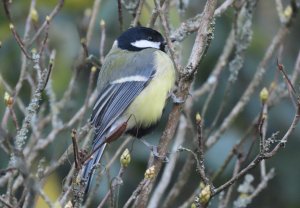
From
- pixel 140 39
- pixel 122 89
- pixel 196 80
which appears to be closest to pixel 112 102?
pixel 122 89

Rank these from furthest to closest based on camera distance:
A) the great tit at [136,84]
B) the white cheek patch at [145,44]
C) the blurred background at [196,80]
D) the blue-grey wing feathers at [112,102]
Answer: the blurred background at [196,80], the white cheek patch at [145,44], the great tit at [136,84], the blue-grey wing feathers at [112,102]

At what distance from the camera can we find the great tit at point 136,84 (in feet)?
9.37

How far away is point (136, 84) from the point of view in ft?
9.68

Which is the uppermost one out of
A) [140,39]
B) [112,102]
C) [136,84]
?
[140,39]

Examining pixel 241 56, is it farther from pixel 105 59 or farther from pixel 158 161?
pixel 158 161

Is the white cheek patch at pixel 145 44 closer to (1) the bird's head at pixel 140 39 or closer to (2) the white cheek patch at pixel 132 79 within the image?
(1) the bird's head at pixel 140 39

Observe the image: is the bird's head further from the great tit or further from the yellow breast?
the yellow breast

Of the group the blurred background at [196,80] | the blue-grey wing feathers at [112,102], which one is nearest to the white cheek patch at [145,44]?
the blue-grey wing feathers at [112,102]

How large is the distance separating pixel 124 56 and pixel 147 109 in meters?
0.31

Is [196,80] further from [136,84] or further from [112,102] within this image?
[112,102]

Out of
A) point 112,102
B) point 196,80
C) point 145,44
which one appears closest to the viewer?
point 112,102

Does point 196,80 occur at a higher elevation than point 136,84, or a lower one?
higher

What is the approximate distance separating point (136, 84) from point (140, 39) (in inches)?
7.9

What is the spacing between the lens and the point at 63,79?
3.33 meters
